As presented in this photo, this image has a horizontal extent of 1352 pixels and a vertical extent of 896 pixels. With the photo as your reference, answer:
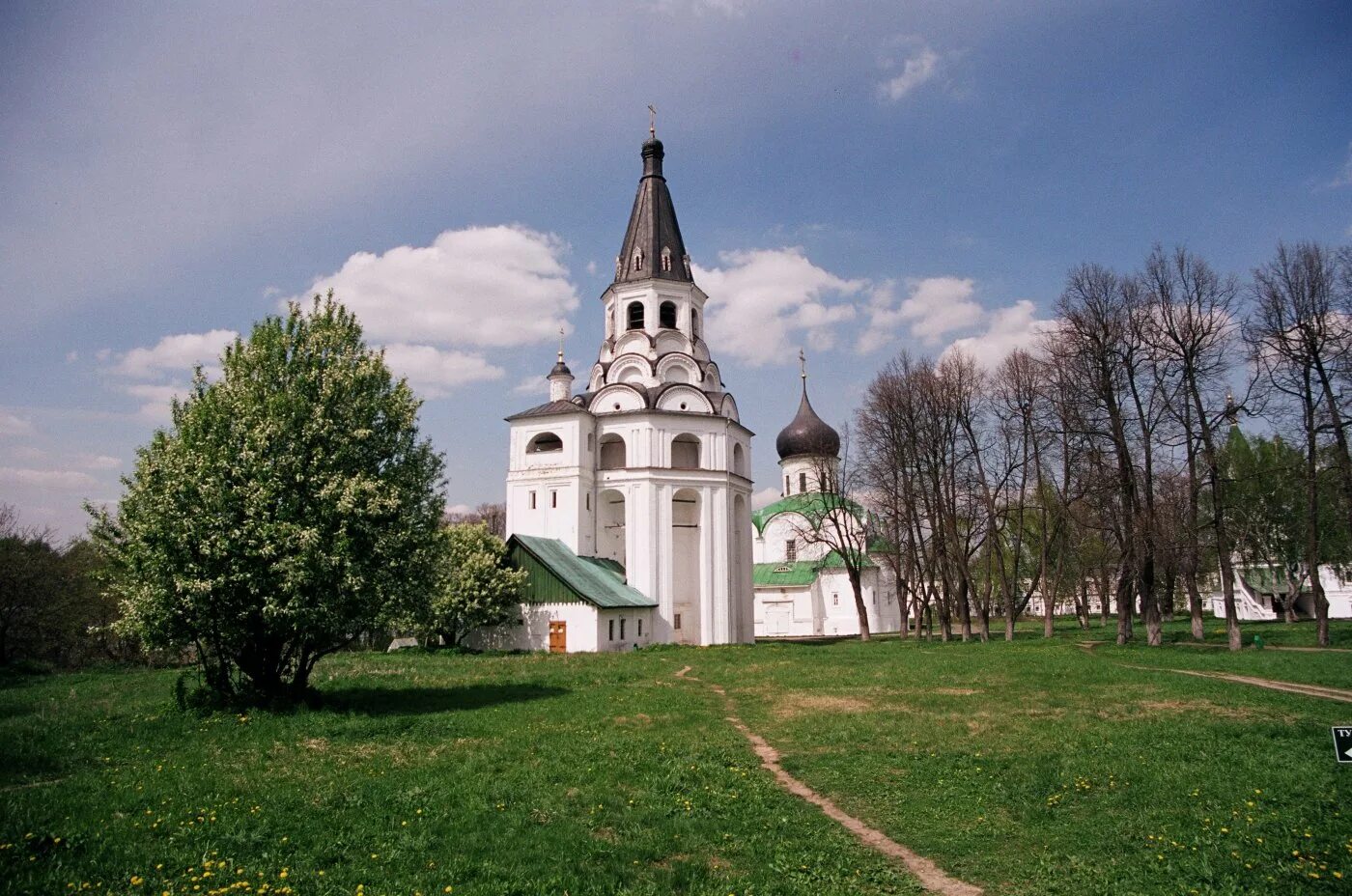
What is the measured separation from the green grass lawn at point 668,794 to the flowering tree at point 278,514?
5.24 feet

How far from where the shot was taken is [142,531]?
14.8 meters

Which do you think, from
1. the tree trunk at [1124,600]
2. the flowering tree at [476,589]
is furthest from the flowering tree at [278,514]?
the tree trunk at [1124,600]

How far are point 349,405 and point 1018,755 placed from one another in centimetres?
1312

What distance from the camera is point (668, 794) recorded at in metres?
10.2

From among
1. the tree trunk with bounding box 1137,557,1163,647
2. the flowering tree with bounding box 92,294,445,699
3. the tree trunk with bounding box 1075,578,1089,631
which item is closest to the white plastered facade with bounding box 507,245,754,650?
the tree trunk with bounding box 1137,557,1163,647

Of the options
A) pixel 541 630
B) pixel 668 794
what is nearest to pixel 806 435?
pixel 541 630

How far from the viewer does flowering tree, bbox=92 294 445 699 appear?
14891mm

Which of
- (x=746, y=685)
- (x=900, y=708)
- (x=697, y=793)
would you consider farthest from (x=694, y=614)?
(x=697, y=793)

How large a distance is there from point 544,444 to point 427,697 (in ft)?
78.5

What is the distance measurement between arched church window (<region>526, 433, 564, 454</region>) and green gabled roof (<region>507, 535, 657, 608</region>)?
466 cm

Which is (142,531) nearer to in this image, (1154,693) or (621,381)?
(1154,693)

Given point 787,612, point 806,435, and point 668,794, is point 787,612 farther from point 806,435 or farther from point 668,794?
point 668,794

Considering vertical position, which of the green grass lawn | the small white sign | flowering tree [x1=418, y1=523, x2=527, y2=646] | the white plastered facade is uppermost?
the white plastered facade

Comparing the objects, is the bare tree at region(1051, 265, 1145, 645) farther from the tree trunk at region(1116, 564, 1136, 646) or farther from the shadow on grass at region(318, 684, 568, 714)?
the shadow on grass at region(318, 684, 568, 714)
